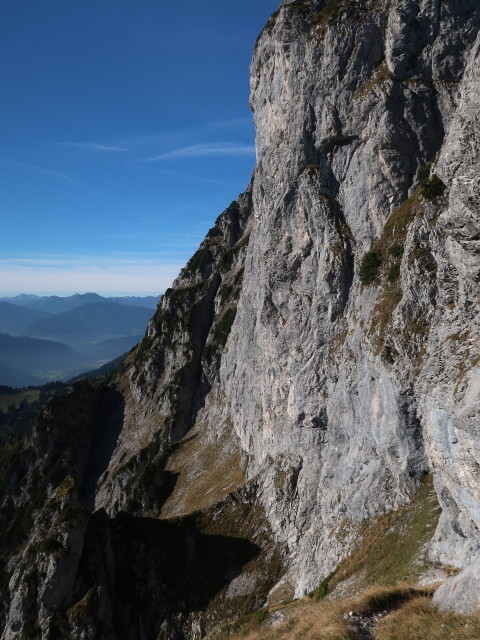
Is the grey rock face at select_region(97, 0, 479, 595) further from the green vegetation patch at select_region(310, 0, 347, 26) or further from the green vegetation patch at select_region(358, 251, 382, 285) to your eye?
the green vegetation patch at select_region(358, 251, 382, 285)

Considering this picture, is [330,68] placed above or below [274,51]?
below

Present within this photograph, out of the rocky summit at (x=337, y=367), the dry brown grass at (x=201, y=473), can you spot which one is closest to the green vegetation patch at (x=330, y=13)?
the rocky summit at (x=337, y=367)

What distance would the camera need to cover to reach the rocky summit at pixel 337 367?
79.3 feet

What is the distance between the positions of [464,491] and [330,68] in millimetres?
53173

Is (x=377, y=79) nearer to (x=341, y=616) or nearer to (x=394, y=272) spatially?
(x=394, y=272)

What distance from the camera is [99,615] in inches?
1705

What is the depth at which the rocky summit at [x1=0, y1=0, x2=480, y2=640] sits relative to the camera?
2416 cm

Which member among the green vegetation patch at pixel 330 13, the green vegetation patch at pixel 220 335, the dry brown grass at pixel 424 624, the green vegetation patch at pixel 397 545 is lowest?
A: the green vegetation patch at pixel 397 545

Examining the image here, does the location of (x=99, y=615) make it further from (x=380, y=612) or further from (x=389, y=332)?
(x=389, y=332)

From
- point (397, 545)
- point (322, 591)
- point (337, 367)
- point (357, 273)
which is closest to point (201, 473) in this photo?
point (337, 367)

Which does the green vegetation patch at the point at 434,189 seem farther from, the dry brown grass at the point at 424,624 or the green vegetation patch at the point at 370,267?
the dry brown grass at the point at 424,624

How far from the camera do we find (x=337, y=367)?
151 ft

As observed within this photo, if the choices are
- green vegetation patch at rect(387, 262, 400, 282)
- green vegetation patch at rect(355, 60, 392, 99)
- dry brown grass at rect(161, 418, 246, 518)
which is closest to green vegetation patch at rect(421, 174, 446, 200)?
green vegetation patch at rect(387, 262, 400, 282)

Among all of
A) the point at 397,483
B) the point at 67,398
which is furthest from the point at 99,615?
the point at 67,398
